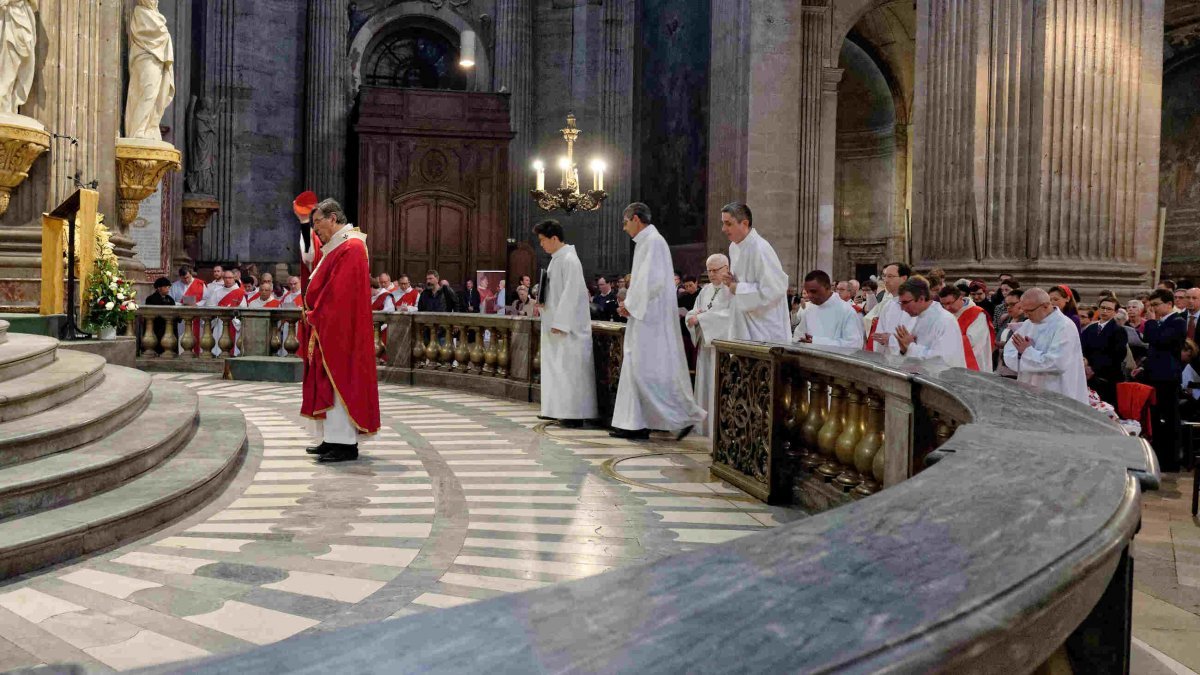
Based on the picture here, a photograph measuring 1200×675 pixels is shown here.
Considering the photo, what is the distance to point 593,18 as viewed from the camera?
25.1m

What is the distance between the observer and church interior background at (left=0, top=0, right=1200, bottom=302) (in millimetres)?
11125

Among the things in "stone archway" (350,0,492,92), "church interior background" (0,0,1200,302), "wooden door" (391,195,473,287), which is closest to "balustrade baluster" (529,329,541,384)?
"church interior background" (0,0,1200,302)

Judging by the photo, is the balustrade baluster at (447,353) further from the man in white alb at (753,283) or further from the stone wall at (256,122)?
the stone wall at (256,122)

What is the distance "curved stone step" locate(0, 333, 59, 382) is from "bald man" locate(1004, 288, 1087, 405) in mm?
6701

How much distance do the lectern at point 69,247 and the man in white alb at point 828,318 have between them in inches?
267

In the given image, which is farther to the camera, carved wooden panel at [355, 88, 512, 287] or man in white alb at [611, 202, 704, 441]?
carved wooden panel at [355, 88, 512, 287]

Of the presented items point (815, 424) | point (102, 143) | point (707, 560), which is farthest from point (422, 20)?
point (707, 560)

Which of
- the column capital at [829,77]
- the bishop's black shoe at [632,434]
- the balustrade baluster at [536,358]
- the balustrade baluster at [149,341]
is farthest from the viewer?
the column capital at [829,77]

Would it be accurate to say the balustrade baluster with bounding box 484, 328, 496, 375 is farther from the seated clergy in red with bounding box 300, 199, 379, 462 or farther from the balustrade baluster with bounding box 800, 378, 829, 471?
the balustrade baluster with bounding box 800, 378, 829, 471

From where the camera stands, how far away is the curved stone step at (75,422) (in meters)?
5.19

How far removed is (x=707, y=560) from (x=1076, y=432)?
152 centimetres

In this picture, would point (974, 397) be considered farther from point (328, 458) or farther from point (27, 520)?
point (328, 458)

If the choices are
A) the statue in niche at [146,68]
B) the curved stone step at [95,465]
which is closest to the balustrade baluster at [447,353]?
the statue in niche at [146,68]

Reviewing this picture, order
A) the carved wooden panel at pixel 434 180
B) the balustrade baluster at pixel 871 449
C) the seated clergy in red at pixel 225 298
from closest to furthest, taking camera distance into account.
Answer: the balustrade baluster at pixel 871 449, the seated clergy in red at pixel 225 298, the carved wooden panel at pixel 434 180
